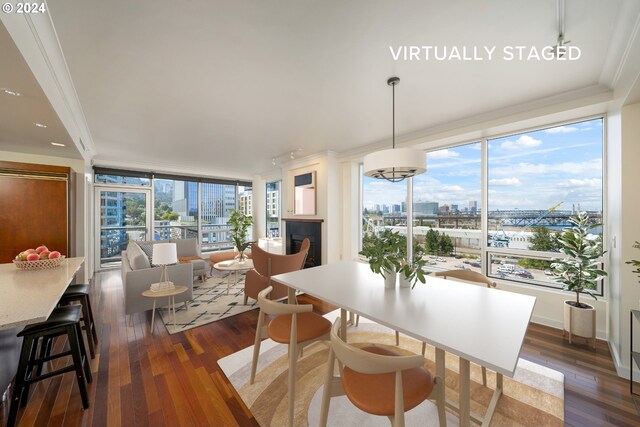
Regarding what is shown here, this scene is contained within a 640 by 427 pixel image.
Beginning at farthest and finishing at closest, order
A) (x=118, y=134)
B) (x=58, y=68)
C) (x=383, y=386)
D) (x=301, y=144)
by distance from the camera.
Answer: (x=301, y=144) → (x=118, y=134) → (x=58, y=68) → (x=383, y=386)

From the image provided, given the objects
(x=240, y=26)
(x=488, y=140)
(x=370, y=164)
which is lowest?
(x=370, y=164)

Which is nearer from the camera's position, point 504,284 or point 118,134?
point 504,284

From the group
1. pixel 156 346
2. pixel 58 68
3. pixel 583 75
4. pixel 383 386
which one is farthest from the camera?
pixel 156 346

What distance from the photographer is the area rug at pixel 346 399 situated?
163 cm

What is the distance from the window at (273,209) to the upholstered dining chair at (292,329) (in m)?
5.32

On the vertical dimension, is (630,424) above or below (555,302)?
below

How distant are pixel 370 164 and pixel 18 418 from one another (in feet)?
10.2

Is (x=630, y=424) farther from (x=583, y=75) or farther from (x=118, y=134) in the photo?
(x=118, y=134)

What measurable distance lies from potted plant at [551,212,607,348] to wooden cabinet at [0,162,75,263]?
19.9 feet

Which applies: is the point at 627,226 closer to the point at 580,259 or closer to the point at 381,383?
the point at 580,259

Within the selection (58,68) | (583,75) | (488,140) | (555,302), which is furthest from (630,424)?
(58,68)

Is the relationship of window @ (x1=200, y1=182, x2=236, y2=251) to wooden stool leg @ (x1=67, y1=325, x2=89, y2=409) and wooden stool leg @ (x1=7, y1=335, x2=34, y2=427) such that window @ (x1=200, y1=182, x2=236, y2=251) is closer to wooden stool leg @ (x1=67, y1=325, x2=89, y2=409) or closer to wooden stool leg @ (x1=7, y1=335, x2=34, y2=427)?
wooden stool leg @ (x1=67, y1=325, x2=89, y2=409)

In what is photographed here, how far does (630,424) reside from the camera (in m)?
1.58

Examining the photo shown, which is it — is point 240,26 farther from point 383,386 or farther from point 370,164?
point 383,386
